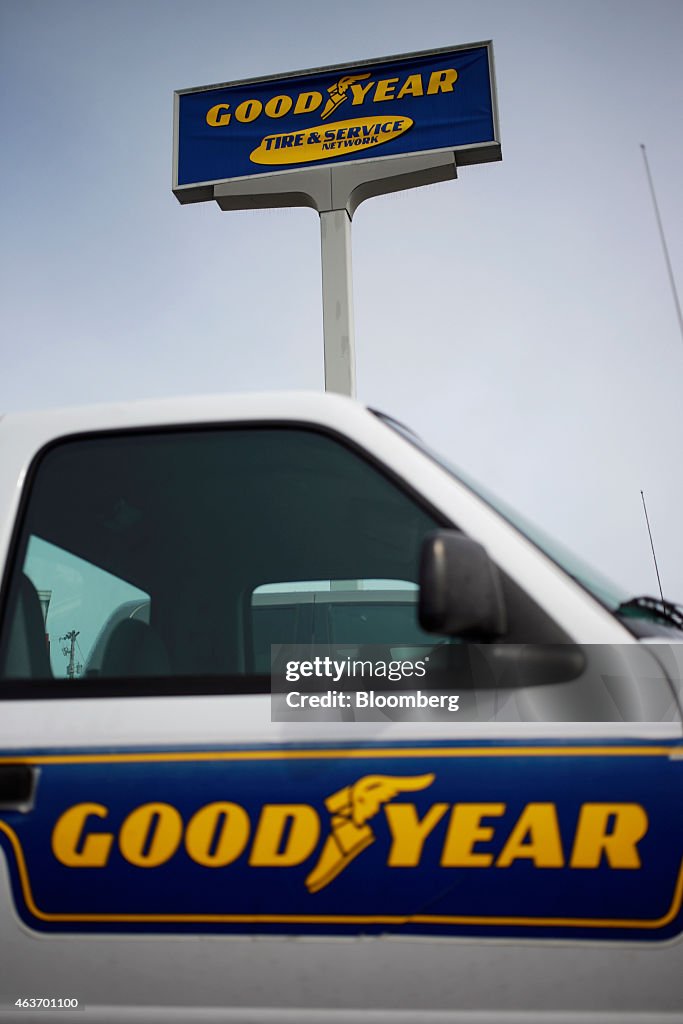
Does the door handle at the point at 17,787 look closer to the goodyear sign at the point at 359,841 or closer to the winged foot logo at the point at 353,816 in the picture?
the goodyear sign at the point at 359,841

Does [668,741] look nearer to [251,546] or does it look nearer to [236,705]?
[236,705]

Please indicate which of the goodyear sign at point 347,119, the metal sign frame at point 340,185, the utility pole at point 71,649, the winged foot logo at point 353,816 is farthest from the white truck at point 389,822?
the goodyear sign at point 347,119

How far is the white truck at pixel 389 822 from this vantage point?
131 cm

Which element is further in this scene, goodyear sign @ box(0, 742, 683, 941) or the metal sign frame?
the metal sign frame

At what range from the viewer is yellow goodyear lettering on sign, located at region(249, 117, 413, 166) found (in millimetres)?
9859

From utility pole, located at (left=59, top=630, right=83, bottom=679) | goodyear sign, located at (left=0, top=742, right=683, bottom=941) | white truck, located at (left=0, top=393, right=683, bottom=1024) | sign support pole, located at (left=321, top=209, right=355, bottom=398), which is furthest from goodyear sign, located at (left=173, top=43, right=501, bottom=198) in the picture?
goodyear sign, located at (left=0, top=742, right=683, bottom=941)

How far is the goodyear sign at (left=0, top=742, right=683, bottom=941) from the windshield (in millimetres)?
331

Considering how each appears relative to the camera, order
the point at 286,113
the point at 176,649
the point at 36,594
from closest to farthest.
Result: 1. the point at 36,594
2. the point at 176,649
3. the point at 286,113

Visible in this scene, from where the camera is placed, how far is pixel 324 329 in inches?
379

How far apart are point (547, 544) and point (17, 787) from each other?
3.93ft

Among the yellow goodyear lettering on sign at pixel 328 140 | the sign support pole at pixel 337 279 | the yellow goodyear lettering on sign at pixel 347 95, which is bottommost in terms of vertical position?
the sign support pole at pixel 337 279

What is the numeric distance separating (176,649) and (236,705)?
73 centimetres

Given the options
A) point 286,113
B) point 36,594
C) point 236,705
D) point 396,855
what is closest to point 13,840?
point 236,705

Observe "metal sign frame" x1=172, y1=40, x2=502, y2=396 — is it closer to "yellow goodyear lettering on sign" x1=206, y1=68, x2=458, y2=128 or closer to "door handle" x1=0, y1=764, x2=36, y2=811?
"yellow goodyear lettering on sign" x1=206, y1=68, x2=458, y2=128
